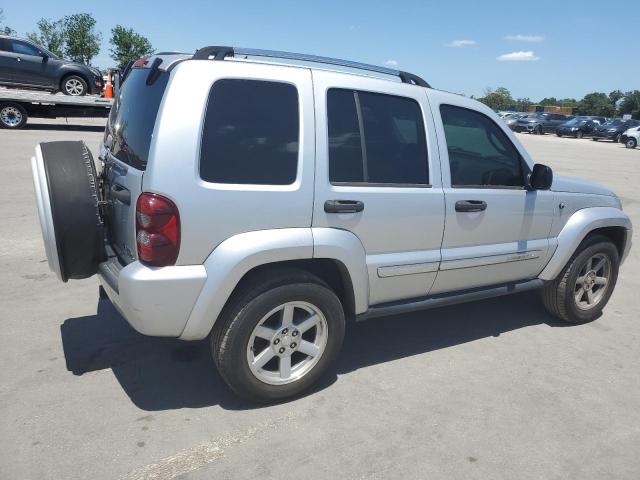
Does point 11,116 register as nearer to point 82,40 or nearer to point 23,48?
point 23,48

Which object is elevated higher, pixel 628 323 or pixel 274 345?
pixel 274 345

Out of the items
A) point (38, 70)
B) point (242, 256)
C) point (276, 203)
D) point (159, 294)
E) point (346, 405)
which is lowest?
point (346, 405)

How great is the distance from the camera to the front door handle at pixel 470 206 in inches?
139

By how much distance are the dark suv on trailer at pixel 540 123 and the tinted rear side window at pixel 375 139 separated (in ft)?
125

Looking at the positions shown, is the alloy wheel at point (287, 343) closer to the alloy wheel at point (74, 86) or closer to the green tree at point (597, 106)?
the alloy wheel at point (74, 86)

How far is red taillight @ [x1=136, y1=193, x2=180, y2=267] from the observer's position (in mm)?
2633

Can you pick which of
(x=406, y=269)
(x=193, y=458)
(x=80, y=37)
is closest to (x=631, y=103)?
(x=80, y=37)

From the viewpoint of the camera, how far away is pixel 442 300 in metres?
3.72

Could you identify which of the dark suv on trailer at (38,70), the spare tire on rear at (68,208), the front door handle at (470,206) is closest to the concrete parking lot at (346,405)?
the spare tire on rear at (68,208)

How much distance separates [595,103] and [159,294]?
287 feet

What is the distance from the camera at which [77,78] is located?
16.3 meters

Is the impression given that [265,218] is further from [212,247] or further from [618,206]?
[618,206]

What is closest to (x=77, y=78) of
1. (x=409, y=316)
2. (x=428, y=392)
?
(x=409, y=316)

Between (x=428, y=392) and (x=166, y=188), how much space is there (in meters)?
2.03
